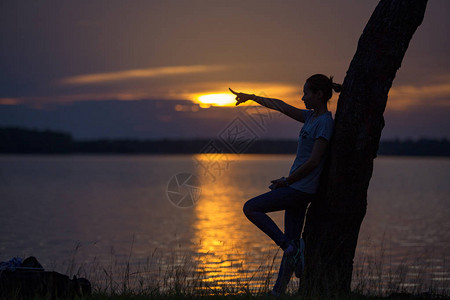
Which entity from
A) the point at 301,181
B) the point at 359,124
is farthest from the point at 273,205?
the point at 359,124

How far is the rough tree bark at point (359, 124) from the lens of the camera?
20.2 feet

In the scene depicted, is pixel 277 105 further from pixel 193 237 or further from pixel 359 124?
pixel 193 237

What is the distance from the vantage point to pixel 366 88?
20.2ft

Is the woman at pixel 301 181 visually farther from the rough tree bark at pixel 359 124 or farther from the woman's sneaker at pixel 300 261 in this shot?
the rough tree bark at pixel 359 124

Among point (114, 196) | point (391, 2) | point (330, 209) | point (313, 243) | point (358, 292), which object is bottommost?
point (114, 196)

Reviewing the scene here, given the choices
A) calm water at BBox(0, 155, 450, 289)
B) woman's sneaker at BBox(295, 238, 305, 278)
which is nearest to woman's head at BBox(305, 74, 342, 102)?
woman's sneaker at BBox(295, 238, 305, 278)

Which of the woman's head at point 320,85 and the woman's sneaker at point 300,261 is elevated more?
the woman's head at point 320,85

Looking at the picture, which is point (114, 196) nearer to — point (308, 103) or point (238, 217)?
point (238, 217)

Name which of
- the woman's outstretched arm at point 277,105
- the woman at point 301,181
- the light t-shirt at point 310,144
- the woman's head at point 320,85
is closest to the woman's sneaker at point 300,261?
the woman at point 301,181

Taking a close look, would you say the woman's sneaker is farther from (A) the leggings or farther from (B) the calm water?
(B) the calm water

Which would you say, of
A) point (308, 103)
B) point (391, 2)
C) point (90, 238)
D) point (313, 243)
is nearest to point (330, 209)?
point (313, 243)

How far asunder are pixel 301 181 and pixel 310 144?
0.42 meters

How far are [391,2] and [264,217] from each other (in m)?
2.88

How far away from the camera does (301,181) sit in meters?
5.92
